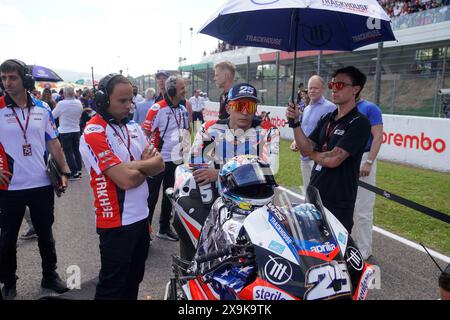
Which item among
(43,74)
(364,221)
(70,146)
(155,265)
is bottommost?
(155,265)

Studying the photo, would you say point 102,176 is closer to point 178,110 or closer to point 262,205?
point 262,205

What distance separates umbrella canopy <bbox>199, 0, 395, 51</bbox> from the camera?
13.8ft

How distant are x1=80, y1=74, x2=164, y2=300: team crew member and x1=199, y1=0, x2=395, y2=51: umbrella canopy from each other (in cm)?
190

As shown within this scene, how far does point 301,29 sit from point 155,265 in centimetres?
320

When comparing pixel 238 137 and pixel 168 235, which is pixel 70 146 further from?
pixel 238 137

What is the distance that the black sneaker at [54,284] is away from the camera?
361 centimetres

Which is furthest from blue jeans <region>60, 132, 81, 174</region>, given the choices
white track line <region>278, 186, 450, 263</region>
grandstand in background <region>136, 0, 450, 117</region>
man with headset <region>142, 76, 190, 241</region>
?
grandstand in background <region>136, 0, 450, 117</region>

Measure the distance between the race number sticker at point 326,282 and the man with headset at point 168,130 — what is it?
3383mm

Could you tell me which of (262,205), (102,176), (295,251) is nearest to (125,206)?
(102,176)

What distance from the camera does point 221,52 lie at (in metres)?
34.2

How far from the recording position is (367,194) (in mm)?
4371

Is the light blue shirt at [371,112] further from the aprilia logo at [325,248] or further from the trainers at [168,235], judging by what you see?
the aprilia logo at [325,248]

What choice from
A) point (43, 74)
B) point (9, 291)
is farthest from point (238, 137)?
point (43, 74)

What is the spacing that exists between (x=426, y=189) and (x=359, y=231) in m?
3.80
